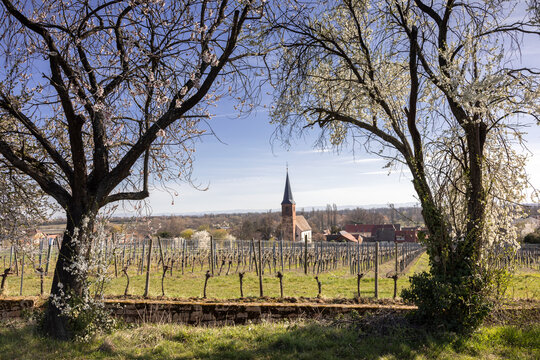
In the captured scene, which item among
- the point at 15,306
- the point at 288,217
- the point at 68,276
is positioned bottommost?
the point at 15,306

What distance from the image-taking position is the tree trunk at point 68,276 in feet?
16.3

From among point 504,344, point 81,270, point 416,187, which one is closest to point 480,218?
point 416,187

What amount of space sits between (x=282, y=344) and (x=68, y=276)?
3021 mm

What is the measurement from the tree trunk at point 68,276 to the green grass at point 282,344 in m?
0.21

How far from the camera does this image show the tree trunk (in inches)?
196

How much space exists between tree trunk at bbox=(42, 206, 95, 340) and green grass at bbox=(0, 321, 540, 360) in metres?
0.21

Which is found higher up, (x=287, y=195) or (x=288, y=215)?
(x=287, y=195)

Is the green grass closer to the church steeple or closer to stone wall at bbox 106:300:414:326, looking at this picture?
stone wall at bbox 106:300:414:326

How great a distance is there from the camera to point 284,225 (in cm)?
6284

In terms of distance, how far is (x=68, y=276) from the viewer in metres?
5.07

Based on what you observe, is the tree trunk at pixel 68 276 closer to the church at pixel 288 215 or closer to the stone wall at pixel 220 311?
the stone wall at pixel 220 311

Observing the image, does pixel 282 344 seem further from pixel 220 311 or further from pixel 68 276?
pixel 68 276

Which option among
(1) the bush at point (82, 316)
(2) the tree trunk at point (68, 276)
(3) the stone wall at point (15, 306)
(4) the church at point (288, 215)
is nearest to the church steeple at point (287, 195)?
(4) the church at point (288, 215)

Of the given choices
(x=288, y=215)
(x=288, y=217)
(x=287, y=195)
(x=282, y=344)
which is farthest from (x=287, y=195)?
(x=282, y=344)
